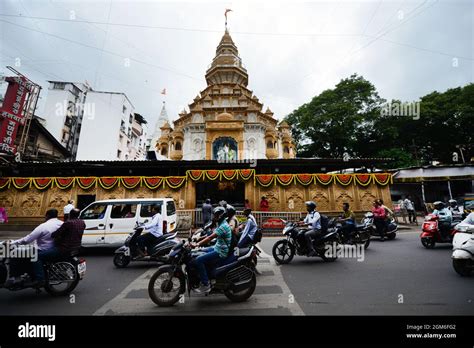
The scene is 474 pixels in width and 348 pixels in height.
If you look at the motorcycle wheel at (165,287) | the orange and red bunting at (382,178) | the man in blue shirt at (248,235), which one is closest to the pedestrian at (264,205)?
the orange and red bunting at (382,178)

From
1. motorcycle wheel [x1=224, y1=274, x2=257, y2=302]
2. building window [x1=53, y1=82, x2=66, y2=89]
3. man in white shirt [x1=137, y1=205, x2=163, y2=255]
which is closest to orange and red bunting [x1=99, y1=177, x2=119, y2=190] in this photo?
man in white shirt [x1=137, y1=205, x2=163, y2=255]

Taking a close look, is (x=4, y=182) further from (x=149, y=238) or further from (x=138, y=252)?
(x=149, y=238)

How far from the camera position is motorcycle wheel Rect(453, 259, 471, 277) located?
4.68 m

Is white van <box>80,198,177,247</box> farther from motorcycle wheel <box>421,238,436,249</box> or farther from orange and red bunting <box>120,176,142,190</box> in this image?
motorcycle wheel <box>421,238,436,249</box>

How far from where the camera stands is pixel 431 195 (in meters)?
23.1

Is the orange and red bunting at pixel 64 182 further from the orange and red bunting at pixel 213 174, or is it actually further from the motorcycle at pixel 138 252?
the motorcycle at pixel 138 252

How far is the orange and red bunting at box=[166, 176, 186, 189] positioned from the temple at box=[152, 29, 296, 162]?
768cm

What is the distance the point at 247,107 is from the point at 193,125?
7.45 meters

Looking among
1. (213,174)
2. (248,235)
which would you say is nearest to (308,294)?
(248,235)

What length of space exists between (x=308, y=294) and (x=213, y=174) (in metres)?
10.9
